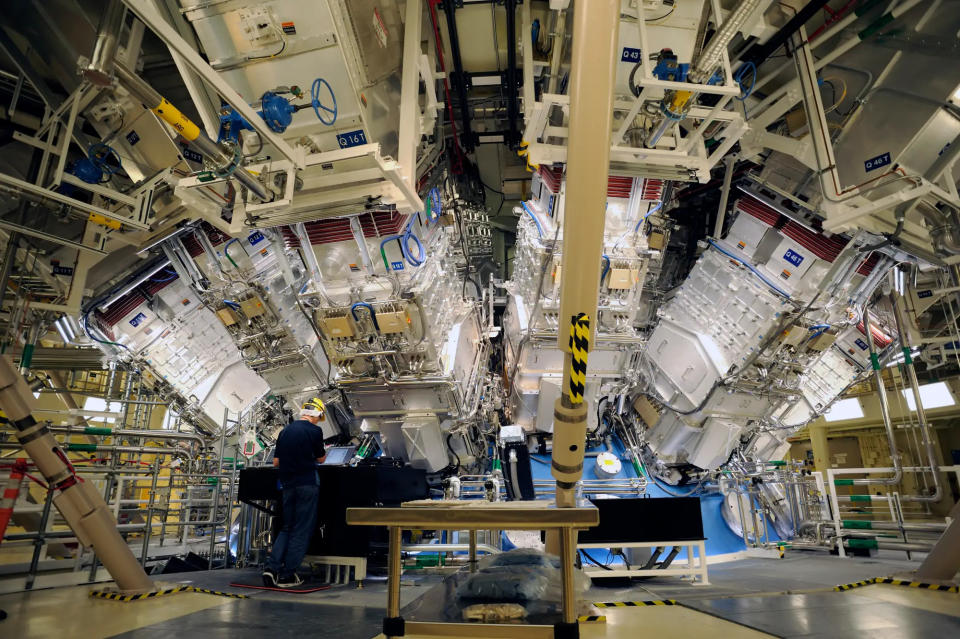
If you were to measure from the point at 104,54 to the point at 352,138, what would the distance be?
185cm

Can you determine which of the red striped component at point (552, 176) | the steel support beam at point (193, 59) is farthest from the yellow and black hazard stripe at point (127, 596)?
the red striped component at point (552, 176)

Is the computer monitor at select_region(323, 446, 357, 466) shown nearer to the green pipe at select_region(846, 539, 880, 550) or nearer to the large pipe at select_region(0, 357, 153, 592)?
the large pipe at select_region(0, 357, 153, 592)

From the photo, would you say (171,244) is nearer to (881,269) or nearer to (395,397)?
(395,397)

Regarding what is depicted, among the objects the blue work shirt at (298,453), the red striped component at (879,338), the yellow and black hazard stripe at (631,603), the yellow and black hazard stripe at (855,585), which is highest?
the red striped component at (879,338)

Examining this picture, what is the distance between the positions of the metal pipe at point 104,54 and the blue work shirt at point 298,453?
3277mm

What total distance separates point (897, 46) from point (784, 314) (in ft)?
9.79

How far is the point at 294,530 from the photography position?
528cm

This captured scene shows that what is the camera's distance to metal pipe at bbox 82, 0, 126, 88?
3324mm

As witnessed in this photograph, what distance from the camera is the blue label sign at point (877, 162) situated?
19.1 feet

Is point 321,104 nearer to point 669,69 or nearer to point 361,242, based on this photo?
point 361,242

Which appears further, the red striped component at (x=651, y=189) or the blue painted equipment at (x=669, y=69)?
the red striped component at (x=651, y=189)

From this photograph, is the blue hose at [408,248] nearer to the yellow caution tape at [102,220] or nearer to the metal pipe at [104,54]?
the yellow caution tape at [102,220]

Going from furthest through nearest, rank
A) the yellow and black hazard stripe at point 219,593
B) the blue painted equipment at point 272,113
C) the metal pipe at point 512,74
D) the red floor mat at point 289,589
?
the metal pipe at point 512,74 → the red floor mat at point 289,589 → the yellow and black hazard stripe at point 219,593 → the blue painted equipment at point 272,113

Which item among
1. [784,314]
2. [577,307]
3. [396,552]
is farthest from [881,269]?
[396,552]
